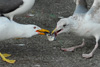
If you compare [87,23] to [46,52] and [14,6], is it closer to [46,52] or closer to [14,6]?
[46,52]

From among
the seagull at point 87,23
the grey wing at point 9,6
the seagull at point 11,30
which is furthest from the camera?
the grey wing at point 9,6

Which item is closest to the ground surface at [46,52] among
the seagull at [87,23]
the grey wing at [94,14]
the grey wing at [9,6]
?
the seagull at [87,23]

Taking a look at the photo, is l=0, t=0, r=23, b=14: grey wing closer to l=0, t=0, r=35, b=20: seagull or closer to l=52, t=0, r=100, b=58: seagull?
l=0, t=0, r=35, b=20: seagull

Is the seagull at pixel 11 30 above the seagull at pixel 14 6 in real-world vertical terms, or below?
above

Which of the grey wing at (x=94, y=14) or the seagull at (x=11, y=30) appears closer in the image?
the seagull at (x=11, y=30)

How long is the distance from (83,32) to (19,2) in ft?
6.78

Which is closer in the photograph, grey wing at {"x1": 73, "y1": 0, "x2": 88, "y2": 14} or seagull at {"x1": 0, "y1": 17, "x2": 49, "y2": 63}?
seagull at {"x1": 0, "y1": 17, "x2": 49, "y2": 63}

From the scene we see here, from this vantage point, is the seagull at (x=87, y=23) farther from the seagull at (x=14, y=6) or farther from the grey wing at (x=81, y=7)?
the seagull at (x=14, y=6)

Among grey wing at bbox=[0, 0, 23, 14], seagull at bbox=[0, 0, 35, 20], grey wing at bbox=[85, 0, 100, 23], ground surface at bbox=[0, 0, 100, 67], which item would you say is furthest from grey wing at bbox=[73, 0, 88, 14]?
grey wing at bbox=[0, 0, 23, 14]

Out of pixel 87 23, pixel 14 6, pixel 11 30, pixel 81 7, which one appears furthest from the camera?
pixel 14 6

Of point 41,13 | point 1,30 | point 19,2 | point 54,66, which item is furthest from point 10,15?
point 54,66

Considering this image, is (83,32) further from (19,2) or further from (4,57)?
(19,2)

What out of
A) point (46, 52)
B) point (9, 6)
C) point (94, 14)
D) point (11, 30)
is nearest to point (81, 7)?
point (94, 14)

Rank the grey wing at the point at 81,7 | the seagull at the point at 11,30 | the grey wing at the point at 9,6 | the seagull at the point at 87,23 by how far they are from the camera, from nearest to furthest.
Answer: the seagull at the point at 11,30 < the seagull at the point at 87,23 < the grey wing at the point at 81,7 < the grey wing at the point at 9,6
